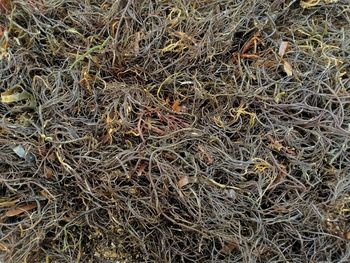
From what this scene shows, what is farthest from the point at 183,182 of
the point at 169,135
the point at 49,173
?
the point at 49,173

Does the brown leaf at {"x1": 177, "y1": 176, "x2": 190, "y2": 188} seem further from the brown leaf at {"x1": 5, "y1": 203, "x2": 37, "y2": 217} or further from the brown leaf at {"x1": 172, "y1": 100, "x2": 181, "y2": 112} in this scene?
the brown leaf at {"x1": 5, "y1": 203, "x2": 37, "y2": 217}

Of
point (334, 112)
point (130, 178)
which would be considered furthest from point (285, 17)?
point (130, 178)

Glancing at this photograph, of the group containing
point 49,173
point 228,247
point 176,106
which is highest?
point 176,106

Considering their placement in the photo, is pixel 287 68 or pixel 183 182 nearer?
pixel 183 182

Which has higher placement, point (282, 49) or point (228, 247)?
point (282, 49)

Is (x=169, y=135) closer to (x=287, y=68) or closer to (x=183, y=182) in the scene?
(x=183, y=182)

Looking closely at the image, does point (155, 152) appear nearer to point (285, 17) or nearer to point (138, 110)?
point (138, 110)

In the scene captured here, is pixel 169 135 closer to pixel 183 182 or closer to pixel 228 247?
pixel 183 182

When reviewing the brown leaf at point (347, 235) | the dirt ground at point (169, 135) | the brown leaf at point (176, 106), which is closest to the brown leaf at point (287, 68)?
the dirt ground at point (169, 135)

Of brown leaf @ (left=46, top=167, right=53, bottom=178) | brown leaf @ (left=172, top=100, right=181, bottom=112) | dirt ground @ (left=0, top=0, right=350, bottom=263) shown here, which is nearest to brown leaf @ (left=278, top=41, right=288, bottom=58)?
dirt ground @ (left=0, top=0, right=350, bottom=263)

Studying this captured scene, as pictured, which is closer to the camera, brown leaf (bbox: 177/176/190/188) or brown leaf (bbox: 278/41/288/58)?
brown leaf (bbox: 177/176/190/188)
